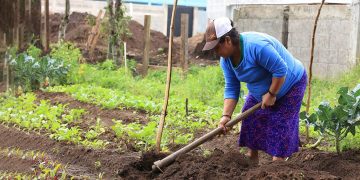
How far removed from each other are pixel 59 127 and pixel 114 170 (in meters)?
1.77

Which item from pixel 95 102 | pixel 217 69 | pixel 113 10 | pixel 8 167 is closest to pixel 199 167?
pixel 8 167

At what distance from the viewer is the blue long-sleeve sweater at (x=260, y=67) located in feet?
15.4

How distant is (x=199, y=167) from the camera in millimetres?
4871

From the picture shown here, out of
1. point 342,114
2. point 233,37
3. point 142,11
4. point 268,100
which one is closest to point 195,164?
point 268,100

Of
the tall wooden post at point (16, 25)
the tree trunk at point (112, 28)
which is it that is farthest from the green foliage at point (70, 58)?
the tall wooden post at point (16, 25)

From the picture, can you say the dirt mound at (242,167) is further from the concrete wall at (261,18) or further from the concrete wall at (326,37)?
the concrete wall at (261,18)

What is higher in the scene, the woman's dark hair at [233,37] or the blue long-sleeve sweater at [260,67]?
the woman's dark hair at [233,37]

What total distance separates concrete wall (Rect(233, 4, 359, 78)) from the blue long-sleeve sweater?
5.67m

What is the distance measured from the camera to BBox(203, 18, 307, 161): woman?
184 inches

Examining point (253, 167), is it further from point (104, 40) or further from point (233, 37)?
point (104, 40)

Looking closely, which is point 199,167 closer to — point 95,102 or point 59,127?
point 59,127

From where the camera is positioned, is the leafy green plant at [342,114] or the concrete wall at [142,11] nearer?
the leafy green plant at [342,114]

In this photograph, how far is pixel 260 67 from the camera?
16.0 ft

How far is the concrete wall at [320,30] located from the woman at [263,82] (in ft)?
18.5
